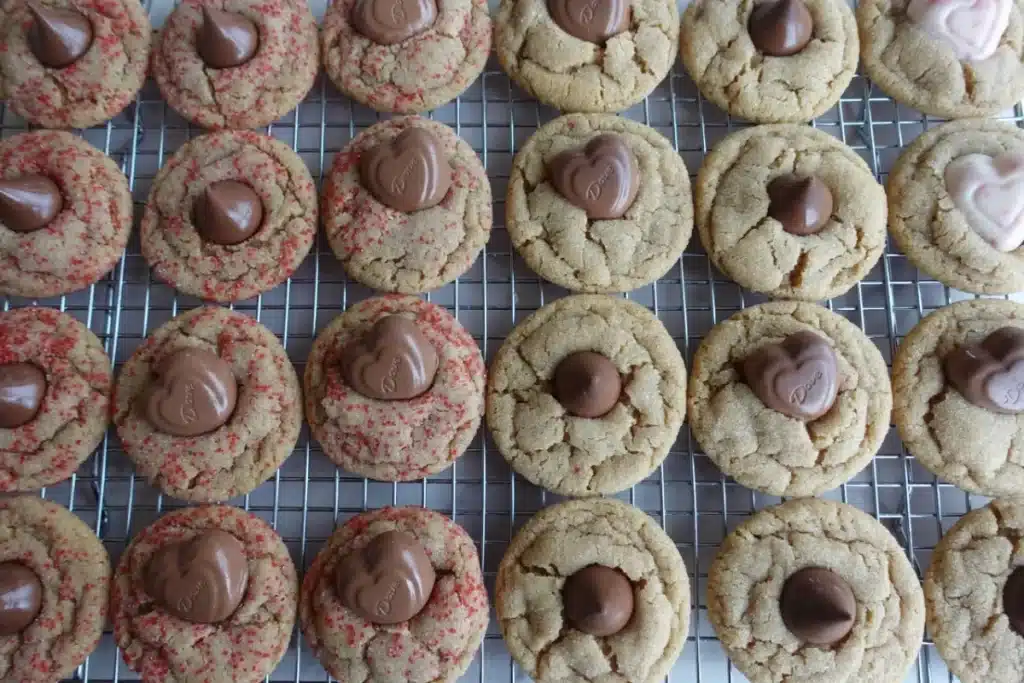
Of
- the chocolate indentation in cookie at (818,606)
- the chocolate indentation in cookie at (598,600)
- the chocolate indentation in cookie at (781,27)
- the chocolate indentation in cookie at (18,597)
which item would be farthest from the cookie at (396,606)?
the chocolate indentation in cookie at (781,27)

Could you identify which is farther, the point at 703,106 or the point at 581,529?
the point at 703,106

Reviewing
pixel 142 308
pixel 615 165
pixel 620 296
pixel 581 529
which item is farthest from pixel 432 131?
pixel 581 529

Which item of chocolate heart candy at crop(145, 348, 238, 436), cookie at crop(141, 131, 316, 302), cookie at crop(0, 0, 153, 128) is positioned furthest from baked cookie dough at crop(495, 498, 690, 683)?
cookie at crop(0, 0, 153, 128)

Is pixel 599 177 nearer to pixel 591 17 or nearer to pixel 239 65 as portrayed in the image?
pixel 591 17

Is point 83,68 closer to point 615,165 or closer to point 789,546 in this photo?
point 615,165

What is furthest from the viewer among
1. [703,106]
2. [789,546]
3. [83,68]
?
[703,106]

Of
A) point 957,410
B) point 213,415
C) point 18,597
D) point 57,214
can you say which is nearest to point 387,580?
point 213,415

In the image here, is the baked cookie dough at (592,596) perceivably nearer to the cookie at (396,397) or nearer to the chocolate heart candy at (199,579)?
the cookie at (396,397)
